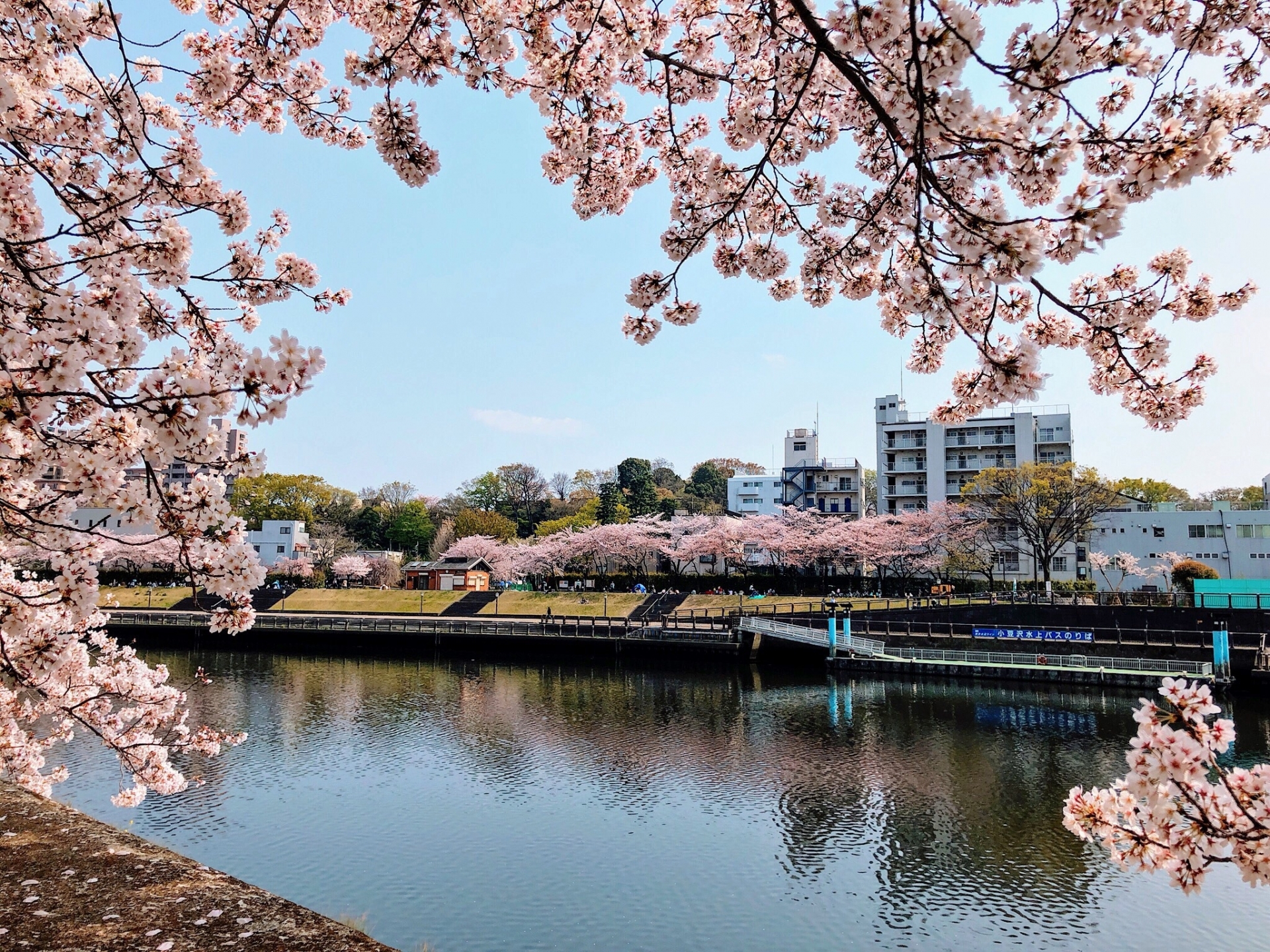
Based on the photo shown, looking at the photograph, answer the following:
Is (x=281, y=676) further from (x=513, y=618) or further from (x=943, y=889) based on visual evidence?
(x=943, y=889)

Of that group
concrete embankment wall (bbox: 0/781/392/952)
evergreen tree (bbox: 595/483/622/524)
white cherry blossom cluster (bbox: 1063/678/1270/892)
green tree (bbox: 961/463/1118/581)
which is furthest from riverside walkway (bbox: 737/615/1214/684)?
evergreen tree (bbox: 595/483/622/524)

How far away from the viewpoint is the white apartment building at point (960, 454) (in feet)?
140

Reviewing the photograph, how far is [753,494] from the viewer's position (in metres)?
62.8

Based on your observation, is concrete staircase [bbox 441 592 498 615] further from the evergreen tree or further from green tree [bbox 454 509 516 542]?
the evergreen tree

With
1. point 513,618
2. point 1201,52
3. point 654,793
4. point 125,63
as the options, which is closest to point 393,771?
point 654,793

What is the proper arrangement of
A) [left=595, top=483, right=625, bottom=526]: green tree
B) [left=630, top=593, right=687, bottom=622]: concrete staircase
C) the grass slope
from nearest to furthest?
[left=630, top=593, right=687, bottom=622]: concrete staircase → the grass slope → [left=595, top=483, right=625, bottom=526]: green tree

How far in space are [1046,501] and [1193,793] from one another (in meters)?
36.2

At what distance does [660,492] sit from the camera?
6438 centimetres

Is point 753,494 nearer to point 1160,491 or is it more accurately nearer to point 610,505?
point 610,505

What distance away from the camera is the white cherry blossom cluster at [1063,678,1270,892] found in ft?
7.65

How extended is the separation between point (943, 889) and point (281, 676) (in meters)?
25.1

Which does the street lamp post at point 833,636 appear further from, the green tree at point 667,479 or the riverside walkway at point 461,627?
the green tree at point 667,479

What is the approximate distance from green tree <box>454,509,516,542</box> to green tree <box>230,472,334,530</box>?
1448cm

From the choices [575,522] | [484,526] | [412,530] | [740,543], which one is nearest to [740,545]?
[740,543]
